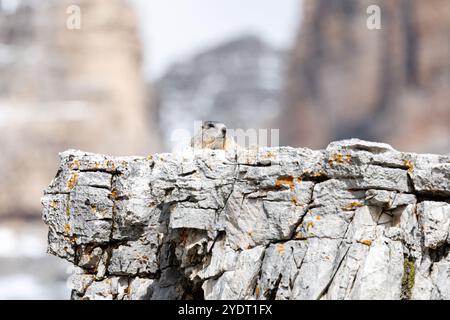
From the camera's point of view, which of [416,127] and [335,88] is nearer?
[416,127]

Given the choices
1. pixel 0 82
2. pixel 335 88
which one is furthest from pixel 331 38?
pixel 0 82

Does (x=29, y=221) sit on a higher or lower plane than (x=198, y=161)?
lower

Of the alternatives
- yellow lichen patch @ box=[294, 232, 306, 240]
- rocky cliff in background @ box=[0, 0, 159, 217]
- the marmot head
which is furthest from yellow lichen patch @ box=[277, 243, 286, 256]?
rocky cliff in background @ box=[0, 0, 159, 217]

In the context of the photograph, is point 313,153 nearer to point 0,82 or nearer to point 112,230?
point 112,230

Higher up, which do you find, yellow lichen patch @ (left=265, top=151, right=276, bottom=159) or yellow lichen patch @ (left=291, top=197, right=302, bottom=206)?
yellow lichen patch @ (left=265, top=151, right=276, bottom=159)

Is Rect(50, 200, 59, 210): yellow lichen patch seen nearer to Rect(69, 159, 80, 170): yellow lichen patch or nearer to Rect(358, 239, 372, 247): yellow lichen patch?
Rect(69, 159, 80, 170): yellow lichen patch

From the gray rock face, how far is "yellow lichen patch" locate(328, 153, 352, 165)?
2 centimetres

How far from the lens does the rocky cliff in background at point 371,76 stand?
63438mm

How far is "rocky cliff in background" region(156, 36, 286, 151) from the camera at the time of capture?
13938cm

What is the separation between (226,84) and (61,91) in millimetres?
90751

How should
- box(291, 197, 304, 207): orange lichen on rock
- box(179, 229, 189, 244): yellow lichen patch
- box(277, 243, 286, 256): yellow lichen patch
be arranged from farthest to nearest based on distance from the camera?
box(179, 229, 189, 244): yellow lichen patch → box(291, 197, 304, 207): orange lichen on rock → box(277, 243, 286, 256): yellow lichen patch

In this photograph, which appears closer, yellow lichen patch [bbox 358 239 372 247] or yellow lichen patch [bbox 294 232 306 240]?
yellow lichen patch [bbox 358 239 372 247]
